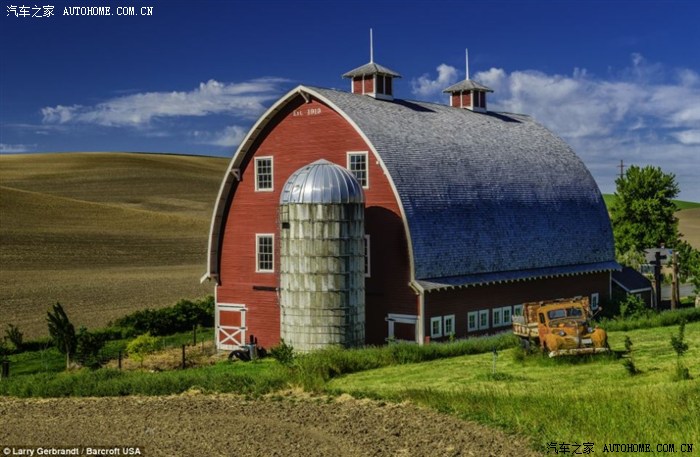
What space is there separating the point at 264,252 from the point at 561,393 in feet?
59.4

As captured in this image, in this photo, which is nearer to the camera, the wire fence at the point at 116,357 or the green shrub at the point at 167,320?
the wire fence at the point at 116,357

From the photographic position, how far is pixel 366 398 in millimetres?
21344

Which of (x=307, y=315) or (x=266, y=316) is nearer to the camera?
(x=307, y=315)

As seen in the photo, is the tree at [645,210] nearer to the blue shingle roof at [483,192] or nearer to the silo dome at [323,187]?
the blue shingle roof at [483,192]

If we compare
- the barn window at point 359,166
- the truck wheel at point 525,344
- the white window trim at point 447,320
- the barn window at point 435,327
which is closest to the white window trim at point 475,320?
the white window trim at point 447,320

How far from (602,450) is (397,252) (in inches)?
728

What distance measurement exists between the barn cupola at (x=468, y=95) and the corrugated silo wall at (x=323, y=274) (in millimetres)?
16222

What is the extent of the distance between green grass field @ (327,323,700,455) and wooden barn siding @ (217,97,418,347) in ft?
17.5

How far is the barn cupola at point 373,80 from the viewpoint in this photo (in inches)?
1556

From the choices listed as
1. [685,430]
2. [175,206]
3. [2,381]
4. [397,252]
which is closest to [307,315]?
[397,252]

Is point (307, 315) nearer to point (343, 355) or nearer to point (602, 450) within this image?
point (343, 355)

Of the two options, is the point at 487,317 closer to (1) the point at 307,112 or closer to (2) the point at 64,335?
(1) the point at 307,112

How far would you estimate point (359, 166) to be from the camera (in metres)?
34.3

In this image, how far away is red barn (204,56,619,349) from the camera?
3334 cm
